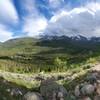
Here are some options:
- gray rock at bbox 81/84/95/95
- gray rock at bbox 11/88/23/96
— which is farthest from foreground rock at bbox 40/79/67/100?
gray rock at bbox 11/88/23/96

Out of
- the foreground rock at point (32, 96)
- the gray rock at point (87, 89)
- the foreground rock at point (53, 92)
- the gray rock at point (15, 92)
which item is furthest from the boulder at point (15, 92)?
the gray rock at point (87, 89)

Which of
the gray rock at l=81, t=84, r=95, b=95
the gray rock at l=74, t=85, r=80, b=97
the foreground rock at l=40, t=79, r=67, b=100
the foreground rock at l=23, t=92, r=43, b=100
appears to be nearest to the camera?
the foreground rock at l=23, t=92, r=43, b=100

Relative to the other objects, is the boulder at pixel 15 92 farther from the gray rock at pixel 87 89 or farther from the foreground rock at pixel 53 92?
the gray rock at pixel 87 89

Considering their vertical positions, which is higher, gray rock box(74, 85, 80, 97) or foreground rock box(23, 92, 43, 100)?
gray rock box(74, 85, 80, 97)

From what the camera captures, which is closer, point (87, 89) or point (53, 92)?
point (53, 92)

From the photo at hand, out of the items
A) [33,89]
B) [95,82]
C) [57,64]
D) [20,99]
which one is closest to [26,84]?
[33,89]

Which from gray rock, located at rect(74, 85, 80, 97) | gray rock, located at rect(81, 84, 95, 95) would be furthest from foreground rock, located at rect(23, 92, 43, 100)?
gray rock, located at rect(81, 84, 95, 95)

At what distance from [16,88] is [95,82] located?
7.98 m

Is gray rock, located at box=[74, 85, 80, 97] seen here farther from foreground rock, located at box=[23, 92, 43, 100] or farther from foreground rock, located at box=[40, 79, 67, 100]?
foreground rock, located at box=[23, 92, 43, 100]

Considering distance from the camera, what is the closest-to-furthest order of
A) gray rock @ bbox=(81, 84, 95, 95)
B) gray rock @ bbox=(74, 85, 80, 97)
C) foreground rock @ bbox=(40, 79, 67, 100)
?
foreground rock @ bbox=(40, 79, 67, 100), gray rock @ bbox=(81, 84, 95, 95), gray rock @ bbox=(74, 85, 80, 97)

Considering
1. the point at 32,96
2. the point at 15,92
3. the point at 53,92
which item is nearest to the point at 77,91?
the point at 53,92

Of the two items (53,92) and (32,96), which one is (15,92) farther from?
(53,92)

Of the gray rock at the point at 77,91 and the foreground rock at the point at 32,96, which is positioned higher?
the gray rock at the point at 77,91

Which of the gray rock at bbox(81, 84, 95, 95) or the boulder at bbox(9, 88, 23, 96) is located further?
the gray rock at bbox(81, 84, 95, 95)
